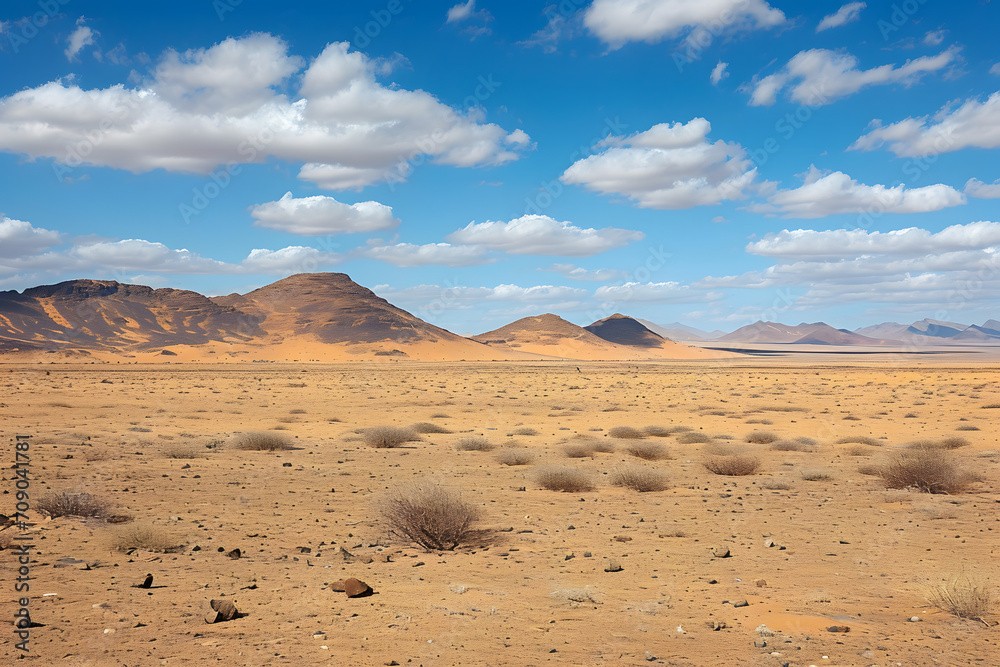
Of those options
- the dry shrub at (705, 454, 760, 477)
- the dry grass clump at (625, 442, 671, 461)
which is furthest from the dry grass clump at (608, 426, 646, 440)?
the dry shrub at (705, 454, 760, 477)

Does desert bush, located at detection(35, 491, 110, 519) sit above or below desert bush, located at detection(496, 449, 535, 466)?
above

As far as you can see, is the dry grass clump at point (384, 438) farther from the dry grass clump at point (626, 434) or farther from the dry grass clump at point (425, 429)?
the dry grass clump at point (626, 434)

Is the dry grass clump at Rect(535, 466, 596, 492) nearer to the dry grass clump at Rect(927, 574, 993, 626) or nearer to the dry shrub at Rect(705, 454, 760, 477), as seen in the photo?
the dry shrub at Rect(705, 454, 760, 477)

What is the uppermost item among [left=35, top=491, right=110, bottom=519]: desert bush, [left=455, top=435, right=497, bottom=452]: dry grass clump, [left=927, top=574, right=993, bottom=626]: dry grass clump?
[left=927, top=574, right=993, bottom=626]: dry grass clump

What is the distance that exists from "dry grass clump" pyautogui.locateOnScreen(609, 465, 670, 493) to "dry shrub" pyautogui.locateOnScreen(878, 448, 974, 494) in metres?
4.92

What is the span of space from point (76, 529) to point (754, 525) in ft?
35.8

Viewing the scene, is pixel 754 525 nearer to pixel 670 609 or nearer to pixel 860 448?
pixel 670 609

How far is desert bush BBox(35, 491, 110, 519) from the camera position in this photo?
10.5 m

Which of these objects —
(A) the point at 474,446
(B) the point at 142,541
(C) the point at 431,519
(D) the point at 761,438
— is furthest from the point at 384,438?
(D) the point at 761,438

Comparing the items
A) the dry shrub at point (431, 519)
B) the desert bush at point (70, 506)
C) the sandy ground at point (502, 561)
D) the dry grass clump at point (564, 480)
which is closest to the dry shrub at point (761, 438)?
the sandy ground at point (502, 561)

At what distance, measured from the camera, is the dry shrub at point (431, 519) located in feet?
31.9

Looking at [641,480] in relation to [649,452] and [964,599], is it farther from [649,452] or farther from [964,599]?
[964,599]

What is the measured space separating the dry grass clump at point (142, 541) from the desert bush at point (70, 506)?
158 cm

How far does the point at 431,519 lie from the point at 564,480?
16.2 feet
